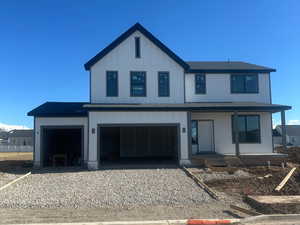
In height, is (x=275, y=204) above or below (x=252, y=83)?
below

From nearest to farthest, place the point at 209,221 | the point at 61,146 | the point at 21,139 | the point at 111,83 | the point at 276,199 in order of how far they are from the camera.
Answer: the point at 209,221 → the point at 276,199 → the point at 111,83 → the point at 61,146 → the point at 21,139

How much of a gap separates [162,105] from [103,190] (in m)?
7.35

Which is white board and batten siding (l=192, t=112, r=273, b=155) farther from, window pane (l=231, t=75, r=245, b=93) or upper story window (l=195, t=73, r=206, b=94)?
window pane (l=231, t=75, r=245, b=93)

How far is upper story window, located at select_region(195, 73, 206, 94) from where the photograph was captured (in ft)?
63.3

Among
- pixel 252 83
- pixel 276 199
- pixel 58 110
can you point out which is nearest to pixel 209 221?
pixel 276 199

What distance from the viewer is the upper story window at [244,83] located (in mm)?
19609

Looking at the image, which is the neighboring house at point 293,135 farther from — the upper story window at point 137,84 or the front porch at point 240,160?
the upper story window at point 137,84

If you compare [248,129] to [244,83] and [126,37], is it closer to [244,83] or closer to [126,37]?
[244,83]

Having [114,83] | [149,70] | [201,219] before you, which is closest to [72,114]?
[114,83]

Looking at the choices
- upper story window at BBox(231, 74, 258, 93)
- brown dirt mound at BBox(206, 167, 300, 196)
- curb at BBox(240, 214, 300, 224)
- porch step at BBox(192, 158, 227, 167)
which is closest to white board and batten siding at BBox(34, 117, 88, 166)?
porch step at BBox(192, 158, 227, 167)

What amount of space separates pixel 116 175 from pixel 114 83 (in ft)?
20.4

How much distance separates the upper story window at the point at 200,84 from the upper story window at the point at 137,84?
4131 millimetres

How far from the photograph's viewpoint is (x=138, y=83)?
1748cm

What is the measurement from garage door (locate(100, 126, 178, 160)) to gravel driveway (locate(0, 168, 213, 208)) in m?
7.26
